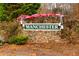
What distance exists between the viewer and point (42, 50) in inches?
92.6

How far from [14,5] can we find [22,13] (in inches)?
3.0

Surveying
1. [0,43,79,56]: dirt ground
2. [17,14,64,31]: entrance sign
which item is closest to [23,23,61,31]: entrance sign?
[17,14,64,31]: entrance sign

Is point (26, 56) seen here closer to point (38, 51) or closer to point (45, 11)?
point (38, 51)

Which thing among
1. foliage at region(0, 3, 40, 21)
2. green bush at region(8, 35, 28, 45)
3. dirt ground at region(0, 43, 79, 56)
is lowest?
dirt ground at region(0, 43, 79, 56)

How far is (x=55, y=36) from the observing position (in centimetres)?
235

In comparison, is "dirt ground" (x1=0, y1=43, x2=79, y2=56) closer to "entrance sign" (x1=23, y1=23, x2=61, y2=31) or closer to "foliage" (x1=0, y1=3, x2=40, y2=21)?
"entrance sign" (x1=23, y1=23, x2=61, y2=31)

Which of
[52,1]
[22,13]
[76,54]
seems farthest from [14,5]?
[76,54]

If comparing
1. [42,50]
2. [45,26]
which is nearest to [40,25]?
[45,26]

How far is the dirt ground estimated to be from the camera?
235 centimetres

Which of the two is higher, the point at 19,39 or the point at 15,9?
the point at 15,9

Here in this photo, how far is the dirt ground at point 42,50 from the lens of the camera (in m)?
2.35

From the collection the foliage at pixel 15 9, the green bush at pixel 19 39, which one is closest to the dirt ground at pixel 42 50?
the green bush at pixel 19 39

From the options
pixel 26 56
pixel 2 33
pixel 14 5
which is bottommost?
pixel 26 56

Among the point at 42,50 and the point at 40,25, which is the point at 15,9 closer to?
→ the point at 40,25
